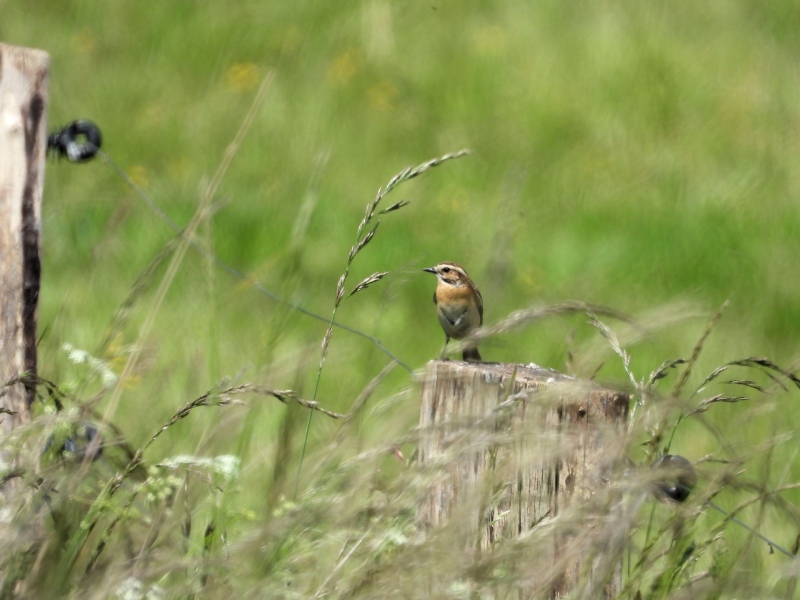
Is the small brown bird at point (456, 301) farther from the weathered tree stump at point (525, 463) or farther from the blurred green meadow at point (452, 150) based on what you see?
the weathered tree stump at point (525, 463)

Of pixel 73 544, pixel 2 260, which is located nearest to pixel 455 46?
pixel 2 260

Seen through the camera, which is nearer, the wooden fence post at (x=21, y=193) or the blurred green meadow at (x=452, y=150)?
the wooden fence post at (x=21, y=193)

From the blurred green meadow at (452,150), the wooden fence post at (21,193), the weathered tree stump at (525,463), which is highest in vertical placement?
the blurred green meadow at (452,150)

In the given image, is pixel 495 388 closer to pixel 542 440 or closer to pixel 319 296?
pixel 542 440

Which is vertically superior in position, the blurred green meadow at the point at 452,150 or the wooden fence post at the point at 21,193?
the blurred green meadow at the point at 452,150

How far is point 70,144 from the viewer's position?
441cm

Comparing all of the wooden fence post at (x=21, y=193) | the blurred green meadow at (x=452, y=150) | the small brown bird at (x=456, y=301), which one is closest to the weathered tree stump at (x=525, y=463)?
the wooden fence post at (x=21, y=193)

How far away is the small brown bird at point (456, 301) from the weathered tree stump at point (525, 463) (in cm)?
294

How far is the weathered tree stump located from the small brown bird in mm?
2943

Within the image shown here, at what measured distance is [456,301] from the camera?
255 inches

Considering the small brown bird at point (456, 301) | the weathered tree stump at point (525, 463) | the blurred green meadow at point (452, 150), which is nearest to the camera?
the weathered tree stump at point (525, 463)

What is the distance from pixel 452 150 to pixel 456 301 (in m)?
5.97

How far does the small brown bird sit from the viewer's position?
6.45 meters

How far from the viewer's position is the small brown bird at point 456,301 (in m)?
6.45
